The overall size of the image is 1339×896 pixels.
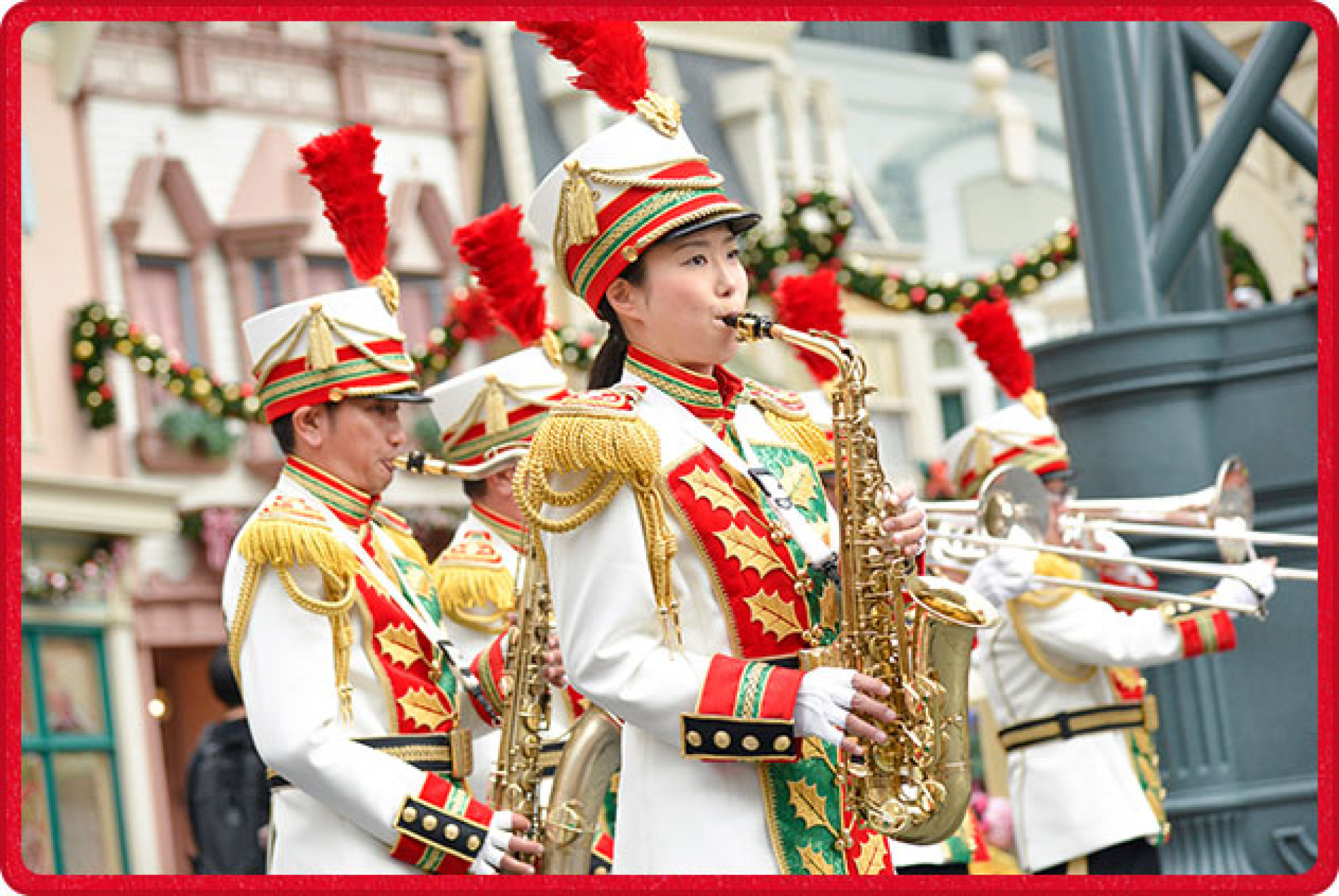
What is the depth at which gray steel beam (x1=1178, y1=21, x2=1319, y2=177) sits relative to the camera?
29.4 ft

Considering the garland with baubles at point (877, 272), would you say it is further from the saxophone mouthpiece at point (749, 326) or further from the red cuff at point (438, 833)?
the saxophone mouthpiece at point (749, 326)

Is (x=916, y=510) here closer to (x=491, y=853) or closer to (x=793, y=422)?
(x=793, y=422)

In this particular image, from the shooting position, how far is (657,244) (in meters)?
4.63

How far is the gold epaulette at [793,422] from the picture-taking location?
4.89m

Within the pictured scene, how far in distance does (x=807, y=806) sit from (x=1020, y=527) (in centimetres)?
338

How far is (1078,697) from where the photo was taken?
8352 mm

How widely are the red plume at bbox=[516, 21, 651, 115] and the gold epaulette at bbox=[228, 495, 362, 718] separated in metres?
1.36

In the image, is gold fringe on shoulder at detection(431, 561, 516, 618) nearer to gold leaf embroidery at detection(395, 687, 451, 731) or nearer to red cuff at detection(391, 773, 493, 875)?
A: gold leaf embroidery at detection(395, 687, 451, 731)

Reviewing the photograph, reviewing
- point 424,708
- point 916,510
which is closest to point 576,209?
point 916,510

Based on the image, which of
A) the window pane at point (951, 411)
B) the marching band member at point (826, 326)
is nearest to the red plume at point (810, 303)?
the marching band member at point (826, 326)

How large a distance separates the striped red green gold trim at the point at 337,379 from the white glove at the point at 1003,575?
2.28m

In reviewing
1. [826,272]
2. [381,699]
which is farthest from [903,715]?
[826,272]

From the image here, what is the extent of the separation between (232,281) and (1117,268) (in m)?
13.5

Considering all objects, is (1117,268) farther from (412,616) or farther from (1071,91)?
(412,616)
